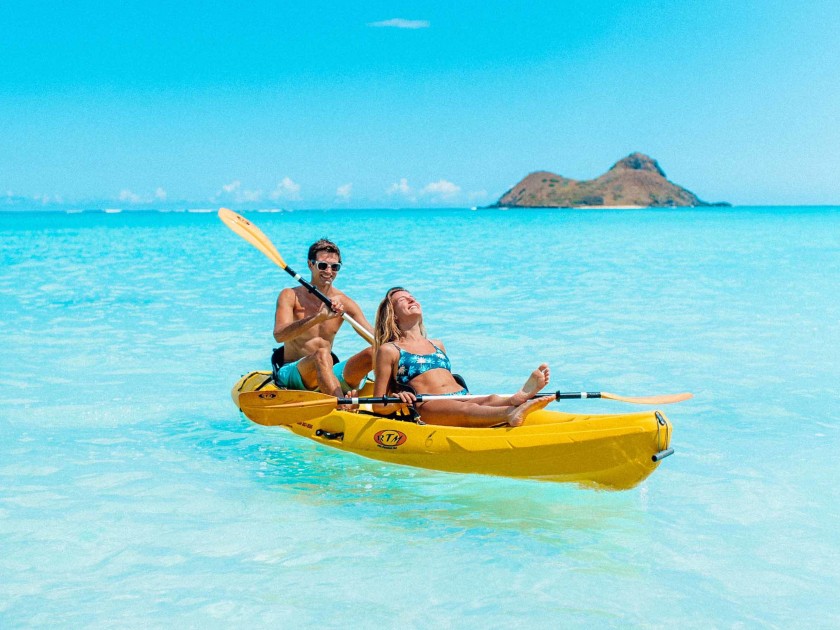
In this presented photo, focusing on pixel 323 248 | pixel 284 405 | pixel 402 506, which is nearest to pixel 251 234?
pixel 323 248

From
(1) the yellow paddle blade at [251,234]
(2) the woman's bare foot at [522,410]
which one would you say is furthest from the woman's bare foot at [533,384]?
(1) the yellow paddle blade at [251,234]

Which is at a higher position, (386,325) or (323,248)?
(323,248)

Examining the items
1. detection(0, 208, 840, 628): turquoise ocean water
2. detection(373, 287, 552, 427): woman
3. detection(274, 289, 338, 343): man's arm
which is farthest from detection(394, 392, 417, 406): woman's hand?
detection(274, 289, 338, 343): man's arm

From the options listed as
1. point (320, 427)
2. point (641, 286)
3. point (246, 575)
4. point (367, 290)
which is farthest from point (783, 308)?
point (246, 575)

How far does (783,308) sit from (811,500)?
9248 mm

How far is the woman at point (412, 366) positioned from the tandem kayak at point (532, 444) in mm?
161

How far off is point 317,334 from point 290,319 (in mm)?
257

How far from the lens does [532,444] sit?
14.5ft

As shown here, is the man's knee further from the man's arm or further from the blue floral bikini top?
the blue floral bikini top

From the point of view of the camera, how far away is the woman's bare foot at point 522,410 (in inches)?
181

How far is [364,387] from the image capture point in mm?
6047

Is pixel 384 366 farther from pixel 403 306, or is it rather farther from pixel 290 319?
pixel 290 319

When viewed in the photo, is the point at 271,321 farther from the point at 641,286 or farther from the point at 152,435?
the point at 641,286

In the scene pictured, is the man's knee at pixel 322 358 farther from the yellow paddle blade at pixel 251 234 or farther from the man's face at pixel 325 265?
the yellow paddle blade at pixel 251 234
